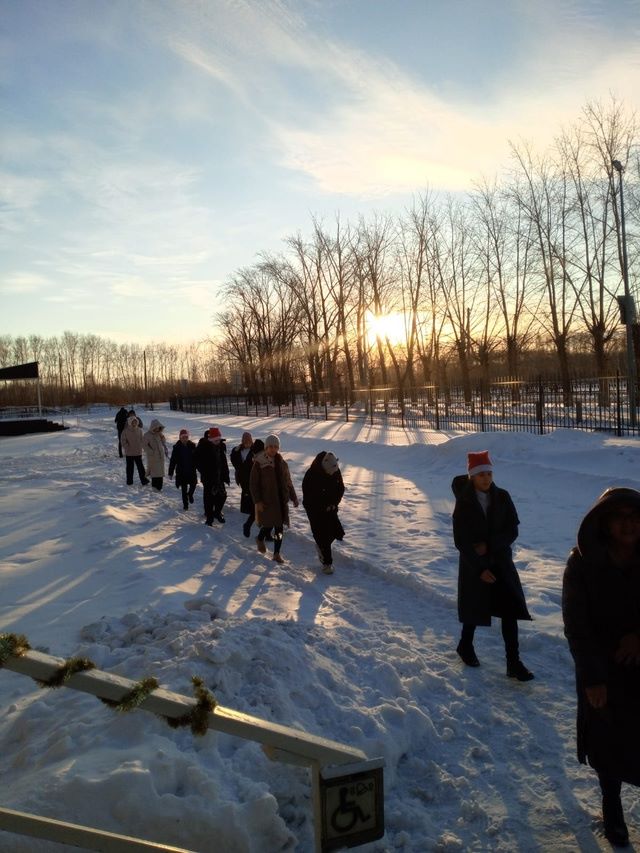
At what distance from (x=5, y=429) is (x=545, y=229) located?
36470mm

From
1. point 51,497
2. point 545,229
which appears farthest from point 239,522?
point 545,229

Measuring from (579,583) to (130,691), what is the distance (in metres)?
1.98

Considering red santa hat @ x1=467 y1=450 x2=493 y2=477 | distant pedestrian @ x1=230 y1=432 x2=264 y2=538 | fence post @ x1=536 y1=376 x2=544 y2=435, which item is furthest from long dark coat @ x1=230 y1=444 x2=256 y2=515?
fence post @ x1=536 y1=376 x2=544 y2=435

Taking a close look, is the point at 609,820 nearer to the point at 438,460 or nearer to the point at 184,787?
the point at 184,787

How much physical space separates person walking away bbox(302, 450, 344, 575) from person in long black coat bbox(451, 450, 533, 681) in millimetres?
3170

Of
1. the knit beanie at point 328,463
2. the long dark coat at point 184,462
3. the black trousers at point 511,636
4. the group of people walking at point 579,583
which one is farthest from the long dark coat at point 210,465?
the black trousers at point 511,636

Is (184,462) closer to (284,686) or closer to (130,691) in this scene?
(284,686)

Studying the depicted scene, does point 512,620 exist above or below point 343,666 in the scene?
above

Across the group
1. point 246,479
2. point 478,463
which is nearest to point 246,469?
point 246,479

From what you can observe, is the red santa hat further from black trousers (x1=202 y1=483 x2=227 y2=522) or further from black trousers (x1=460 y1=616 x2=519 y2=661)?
black trousers (x1=202 y1=483 x2=227 y2=522)

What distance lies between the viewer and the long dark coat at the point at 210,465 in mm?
10711

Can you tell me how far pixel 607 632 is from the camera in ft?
9.37

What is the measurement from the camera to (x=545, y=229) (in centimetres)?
3002

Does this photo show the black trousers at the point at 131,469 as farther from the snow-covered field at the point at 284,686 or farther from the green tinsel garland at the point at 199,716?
the green tinsel garland at the point at 199,716
